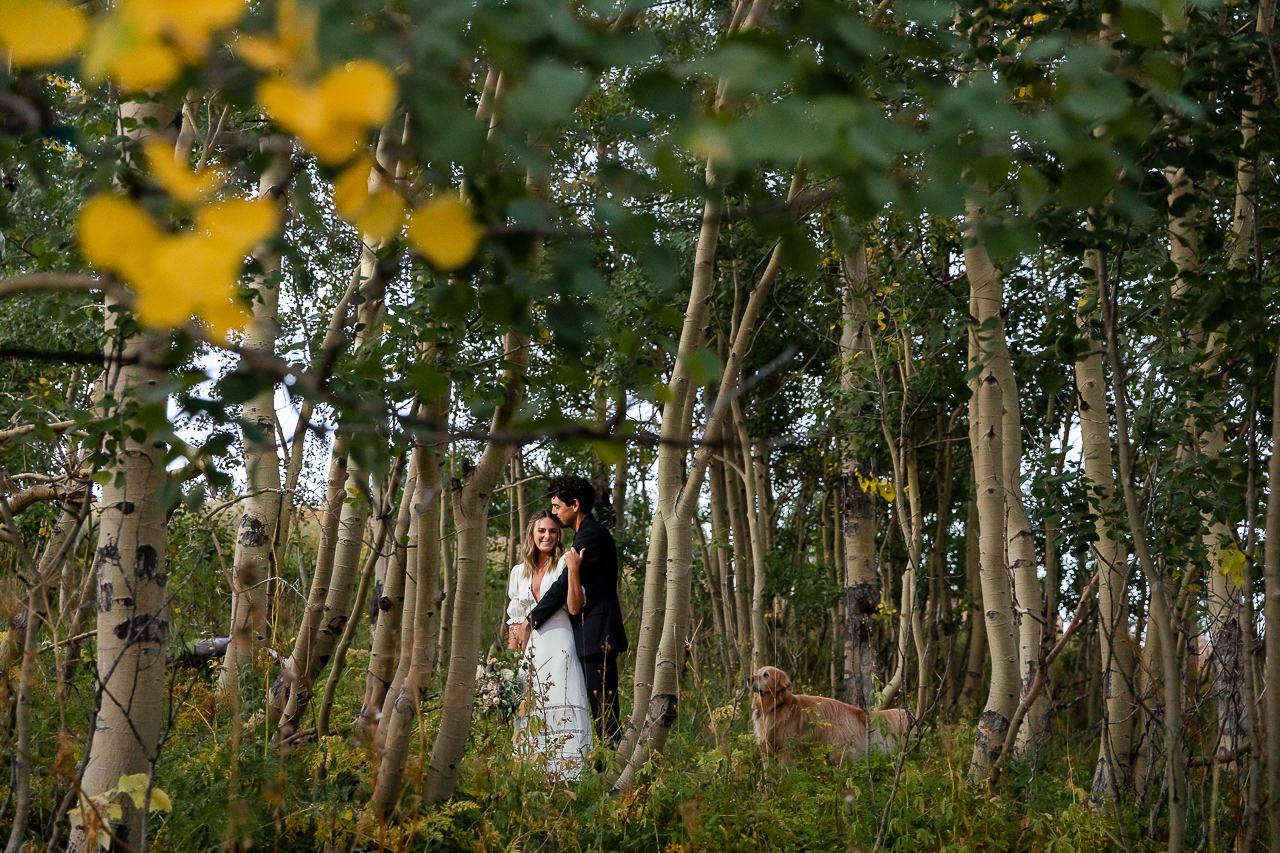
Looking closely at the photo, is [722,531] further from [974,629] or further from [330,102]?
[330,102]

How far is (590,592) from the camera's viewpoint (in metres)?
5.75

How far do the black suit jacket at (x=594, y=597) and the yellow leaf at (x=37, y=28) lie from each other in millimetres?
5075

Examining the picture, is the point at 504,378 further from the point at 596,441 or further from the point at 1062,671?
the point at 1062,671

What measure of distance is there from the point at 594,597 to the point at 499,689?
29.2 inches

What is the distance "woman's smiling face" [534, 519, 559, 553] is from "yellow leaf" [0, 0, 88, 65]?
5315mm

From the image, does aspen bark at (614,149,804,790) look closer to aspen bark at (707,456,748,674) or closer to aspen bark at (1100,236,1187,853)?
aspen bark at (1100,236,1187,853)

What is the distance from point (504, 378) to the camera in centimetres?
330

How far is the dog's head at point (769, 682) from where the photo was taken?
5156mm

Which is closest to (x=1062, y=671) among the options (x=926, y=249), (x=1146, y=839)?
(x=926, y=249)

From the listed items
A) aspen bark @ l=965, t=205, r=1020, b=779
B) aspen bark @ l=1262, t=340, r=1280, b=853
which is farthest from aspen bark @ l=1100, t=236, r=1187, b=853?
aspen bark @ l=965, t=205, r=1020, b=779

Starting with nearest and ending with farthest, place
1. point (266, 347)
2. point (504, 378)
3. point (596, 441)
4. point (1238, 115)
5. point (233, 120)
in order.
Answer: point (596, 441) < point (1238, 115) < point (504, 378) < point (266, 347) < point (233, 120)

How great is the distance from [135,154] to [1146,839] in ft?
13.6

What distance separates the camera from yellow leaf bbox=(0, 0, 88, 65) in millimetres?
621

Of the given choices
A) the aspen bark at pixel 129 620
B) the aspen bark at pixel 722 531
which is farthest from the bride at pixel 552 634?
the aspen bark at pixel 722 531
